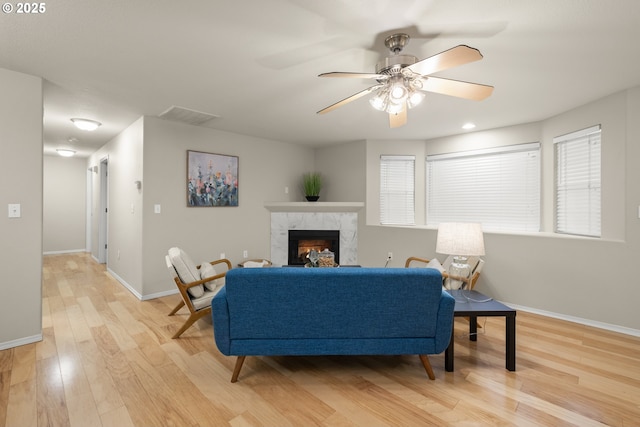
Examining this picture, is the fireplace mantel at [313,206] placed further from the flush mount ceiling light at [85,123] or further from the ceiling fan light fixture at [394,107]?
the ceiling fan light fixture at [394,107]

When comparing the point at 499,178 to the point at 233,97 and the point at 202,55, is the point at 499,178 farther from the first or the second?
the point at 202,55

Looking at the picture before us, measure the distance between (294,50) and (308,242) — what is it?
359 cm

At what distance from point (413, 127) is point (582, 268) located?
265cm

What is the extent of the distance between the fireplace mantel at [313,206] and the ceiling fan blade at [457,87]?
10.0 ft

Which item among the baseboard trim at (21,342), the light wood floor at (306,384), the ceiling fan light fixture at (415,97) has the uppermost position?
the ceiling fan light fixture at (415,97)

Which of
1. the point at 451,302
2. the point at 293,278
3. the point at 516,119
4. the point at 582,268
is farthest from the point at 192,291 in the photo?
the point at 516,119

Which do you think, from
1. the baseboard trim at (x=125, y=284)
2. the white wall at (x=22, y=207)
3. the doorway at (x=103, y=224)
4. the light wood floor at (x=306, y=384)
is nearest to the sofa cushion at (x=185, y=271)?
the light wood floor at (x=306, y=384)

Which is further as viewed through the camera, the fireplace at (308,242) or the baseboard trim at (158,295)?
the fireplace at (308,242)

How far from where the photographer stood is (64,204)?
7074 mm

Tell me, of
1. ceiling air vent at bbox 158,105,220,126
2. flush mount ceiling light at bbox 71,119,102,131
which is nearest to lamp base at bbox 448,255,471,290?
ceiling air vent at bbox 158,105,220,126

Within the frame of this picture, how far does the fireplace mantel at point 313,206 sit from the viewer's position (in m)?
5.08

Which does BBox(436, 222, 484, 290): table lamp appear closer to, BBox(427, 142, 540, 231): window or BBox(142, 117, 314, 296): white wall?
BBox(427, 142, 540, 231): window

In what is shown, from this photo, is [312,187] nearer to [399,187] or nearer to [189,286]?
[399,187]

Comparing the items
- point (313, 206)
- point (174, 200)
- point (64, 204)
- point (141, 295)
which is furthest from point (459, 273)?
point (64, 204)
